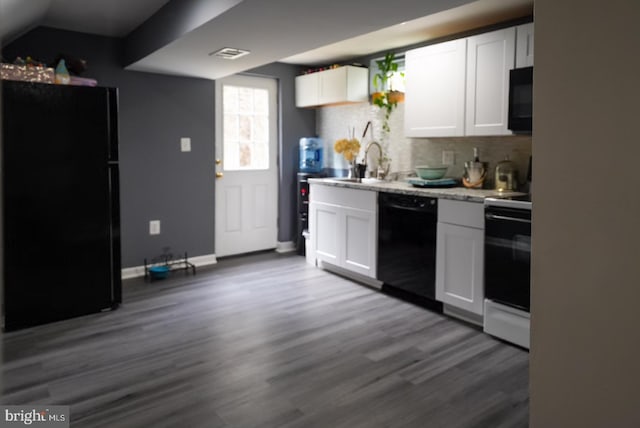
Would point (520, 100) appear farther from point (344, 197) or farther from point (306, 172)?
point (306, 172)

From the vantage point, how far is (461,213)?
3.29m

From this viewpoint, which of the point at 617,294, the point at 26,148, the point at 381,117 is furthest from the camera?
the point at 381,117

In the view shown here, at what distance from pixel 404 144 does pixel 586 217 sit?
3.55m

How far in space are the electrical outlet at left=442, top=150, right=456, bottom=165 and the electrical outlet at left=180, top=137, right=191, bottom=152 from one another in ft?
8.02

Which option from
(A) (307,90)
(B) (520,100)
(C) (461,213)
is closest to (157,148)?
(A) (307,90)

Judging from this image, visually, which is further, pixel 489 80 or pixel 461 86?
pixel 461 86

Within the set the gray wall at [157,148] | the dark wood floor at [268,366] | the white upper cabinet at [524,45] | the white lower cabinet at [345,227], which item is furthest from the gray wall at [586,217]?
the gray wall at [157,148]

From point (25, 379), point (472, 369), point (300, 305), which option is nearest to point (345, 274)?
point (300, 305)

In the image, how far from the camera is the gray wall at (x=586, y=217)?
43.5 inches

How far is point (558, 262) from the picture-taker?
124 cm

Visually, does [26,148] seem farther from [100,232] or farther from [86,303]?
[86,303]

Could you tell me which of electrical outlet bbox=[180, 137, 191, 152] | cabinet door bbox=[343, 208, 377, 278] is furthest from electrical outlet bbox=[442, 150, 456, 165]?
electrical outlet bbox=[180, 137, 191, 152]

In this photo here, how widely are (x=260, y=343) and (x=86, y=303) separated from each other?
138cm

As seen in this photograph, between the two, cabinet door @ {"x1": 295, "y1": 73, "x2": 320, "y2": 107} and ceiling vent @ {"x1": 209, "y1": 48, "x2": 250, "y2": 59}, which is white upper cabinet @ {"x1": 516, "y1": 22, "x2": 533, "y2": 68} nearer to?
ceiling vent @ {"x1": 209, "y1": 48, "x2": 250, "y2": 59}
